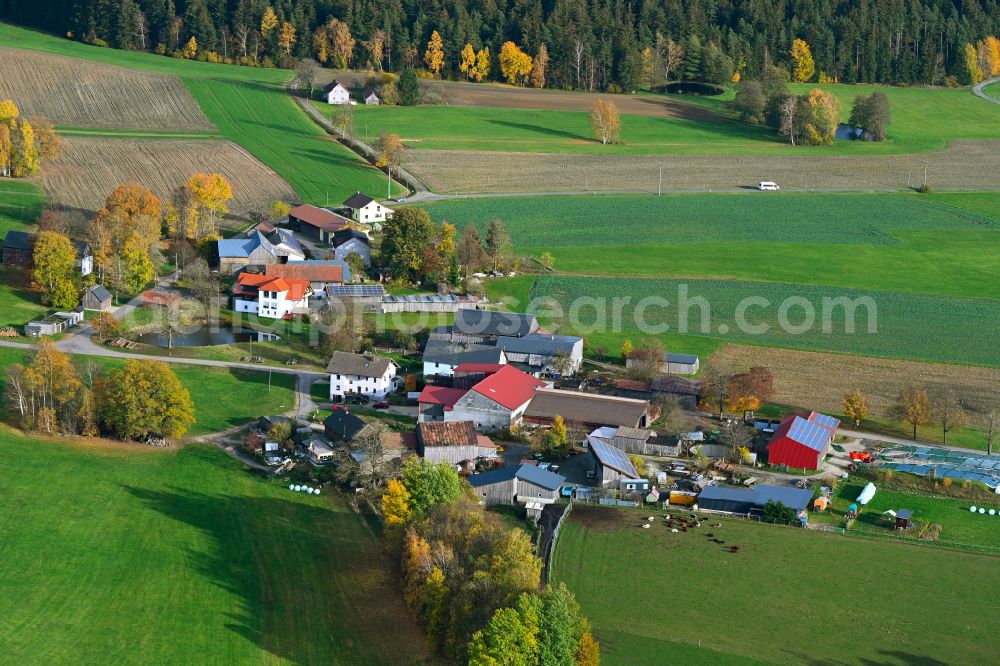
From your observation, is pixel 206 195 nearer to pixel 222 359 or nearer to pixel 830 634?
pixel 222 359

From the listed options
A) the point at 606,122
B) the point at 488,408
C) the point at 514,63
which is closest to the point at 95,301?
the point at 488,408

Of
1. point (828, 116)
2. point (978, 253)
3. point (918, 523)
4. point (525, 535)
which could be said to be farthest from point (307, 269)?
point (828, 116)

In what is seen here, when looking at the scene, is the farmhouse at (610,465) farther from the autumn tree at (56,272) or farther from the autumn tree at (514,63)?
the autumn tree at (514,63)

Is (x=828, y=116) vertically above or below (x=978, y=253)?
above

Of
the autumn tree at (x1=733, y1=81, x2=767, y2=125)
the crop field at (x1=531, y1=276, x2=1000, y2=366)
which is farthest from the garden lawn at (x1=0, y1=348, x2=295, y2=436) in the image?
the autumn tree at (x1=733, y1=81, x2=767, y2=125)

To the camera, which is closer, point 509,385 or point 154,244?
point 509,385

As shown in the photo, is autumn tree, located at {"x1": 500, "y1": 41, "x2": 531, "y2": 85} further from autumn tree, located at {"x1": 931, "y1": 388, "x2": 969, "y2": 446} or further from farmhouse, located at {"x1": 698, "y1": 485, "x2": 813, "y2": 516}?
farmhouse, located at {"x1": 698, "y1": 485, "x2": 813, "y2": 516}

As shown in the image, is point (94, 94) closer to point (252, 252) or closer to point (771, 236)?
point (252, 252)
